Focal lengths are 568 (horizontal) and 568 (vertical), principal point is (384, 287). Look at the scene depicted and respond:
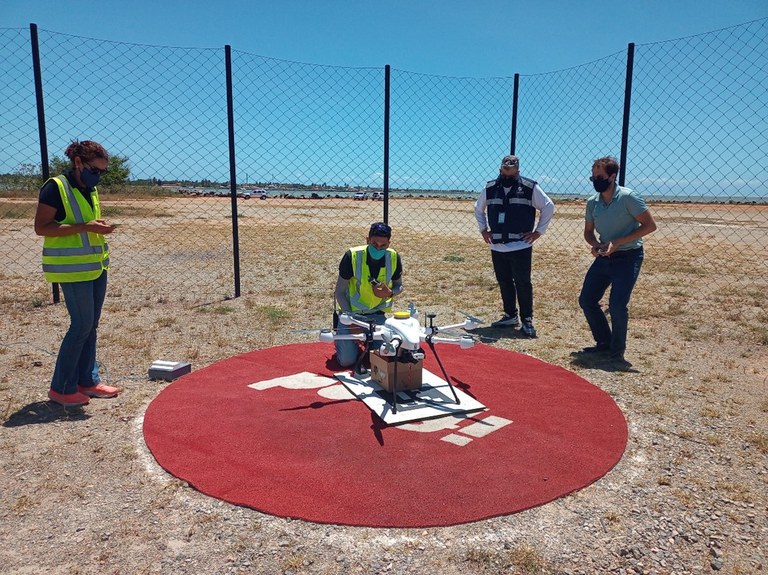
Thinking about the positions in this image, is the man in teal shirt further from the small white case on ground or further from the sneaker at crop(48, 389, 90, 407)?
the sneaker at crop(48, 389, 90, 407)

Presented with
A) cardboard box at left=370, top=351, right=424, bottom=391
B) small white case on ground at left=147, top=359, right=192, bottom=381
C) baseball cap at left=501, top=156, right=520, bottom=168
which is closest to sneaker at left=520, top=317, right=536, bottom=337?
baseball cap at left=501, top=156, right=520, bottom=168

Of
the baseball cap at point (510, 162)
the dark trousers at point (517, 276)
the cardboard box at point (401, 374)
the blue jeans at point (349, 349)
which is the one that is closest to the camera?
the cardboard box at point (401, 374)

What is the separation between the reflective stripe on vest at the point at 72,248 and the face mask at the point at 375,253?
2217 millimetres

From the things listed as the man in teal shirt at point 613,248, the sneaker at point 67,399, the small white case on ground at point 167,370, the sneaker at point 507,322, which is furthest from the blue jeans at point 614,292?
the sneaker at point 67,399

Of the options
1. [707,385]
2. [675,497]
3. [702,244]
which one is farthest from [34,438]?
[702,244]

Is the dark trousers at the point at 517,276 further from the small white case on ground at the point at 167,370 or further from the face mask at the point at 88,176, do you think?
the face mask at the point at 88,176

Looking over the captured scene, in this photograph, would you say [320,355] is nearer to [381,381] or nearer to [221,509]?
[381,381]

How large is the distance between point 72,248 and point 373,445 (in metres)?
2.58

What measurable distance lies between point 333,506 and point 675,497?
1.90m

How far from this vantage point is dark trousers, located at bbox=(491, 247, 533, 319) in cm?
656

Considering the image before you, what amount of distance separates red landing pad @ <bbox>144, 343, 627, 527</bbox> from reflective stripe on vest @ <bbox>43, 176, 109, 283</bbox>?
3.78 ft

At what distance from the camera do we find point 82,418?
13.7ft

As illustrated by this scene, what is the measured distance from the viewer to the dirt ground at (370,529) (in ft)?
8.73

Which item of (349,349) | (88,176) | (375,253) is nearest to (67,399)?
(88,176)
